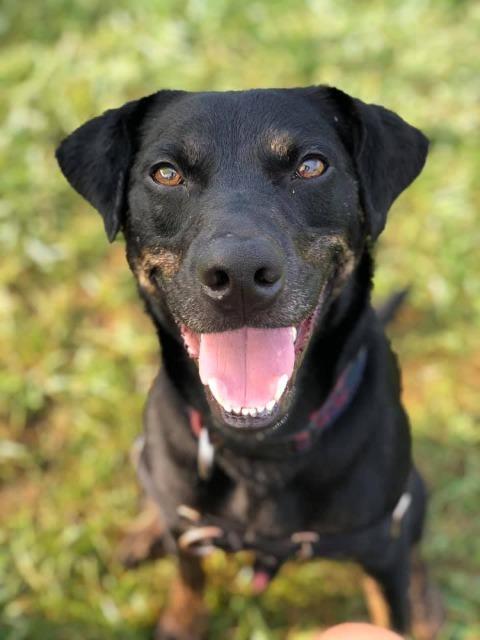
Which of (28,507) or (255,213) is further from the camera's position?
(28,507)

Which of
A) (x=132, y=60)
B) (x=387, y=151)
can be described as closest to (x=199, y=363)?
(x=387, y=151)

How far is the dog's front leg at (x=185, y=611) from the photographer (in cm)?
333

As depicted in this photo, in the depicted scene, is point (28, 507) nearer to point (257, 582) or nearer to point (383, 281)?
point (257, 582)

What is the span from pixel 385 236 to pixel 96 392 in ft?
6.77

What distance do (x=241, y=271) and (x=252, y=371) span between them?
1.34ft

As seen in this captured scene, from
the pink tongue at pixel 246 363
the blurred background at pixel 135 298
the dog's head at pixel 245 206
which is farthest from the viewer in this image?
the blurred background at pixel 135 298

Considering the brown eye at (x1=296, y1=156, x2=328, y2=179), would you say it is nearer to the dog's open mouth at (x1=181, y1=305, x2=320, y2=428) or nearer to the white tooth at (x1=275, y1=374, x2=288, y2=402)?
the dog's open mouth at (x1=181, y1=305, x2=320, y2=428)

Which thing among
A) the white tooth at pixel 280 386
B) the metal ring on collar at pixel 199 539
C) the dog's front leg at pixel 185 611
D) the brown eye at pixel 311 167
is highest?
the brown eye at pixel 311 167

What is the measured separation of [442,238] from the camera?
4844 mm

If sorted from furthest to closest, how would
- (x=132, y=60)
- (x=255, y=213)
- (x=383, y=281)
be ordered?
(x=132, y=60) → (x=383, y=281) → (x=255, y=213)

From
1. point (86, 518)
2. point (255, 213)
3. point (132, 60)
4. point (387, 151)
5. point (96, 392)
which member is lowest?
point (86, 518)

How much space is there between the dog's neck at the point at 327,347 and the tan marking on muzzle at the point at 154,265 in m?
0.13

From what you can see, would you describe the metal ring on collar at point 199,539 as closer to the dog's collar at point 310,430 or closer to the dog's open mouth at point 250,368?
the dog's collar at point 310,430

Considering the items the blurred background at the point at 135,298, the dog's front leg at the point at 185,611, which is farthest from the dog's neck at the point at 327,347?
the blurred background at the point at 135,298
